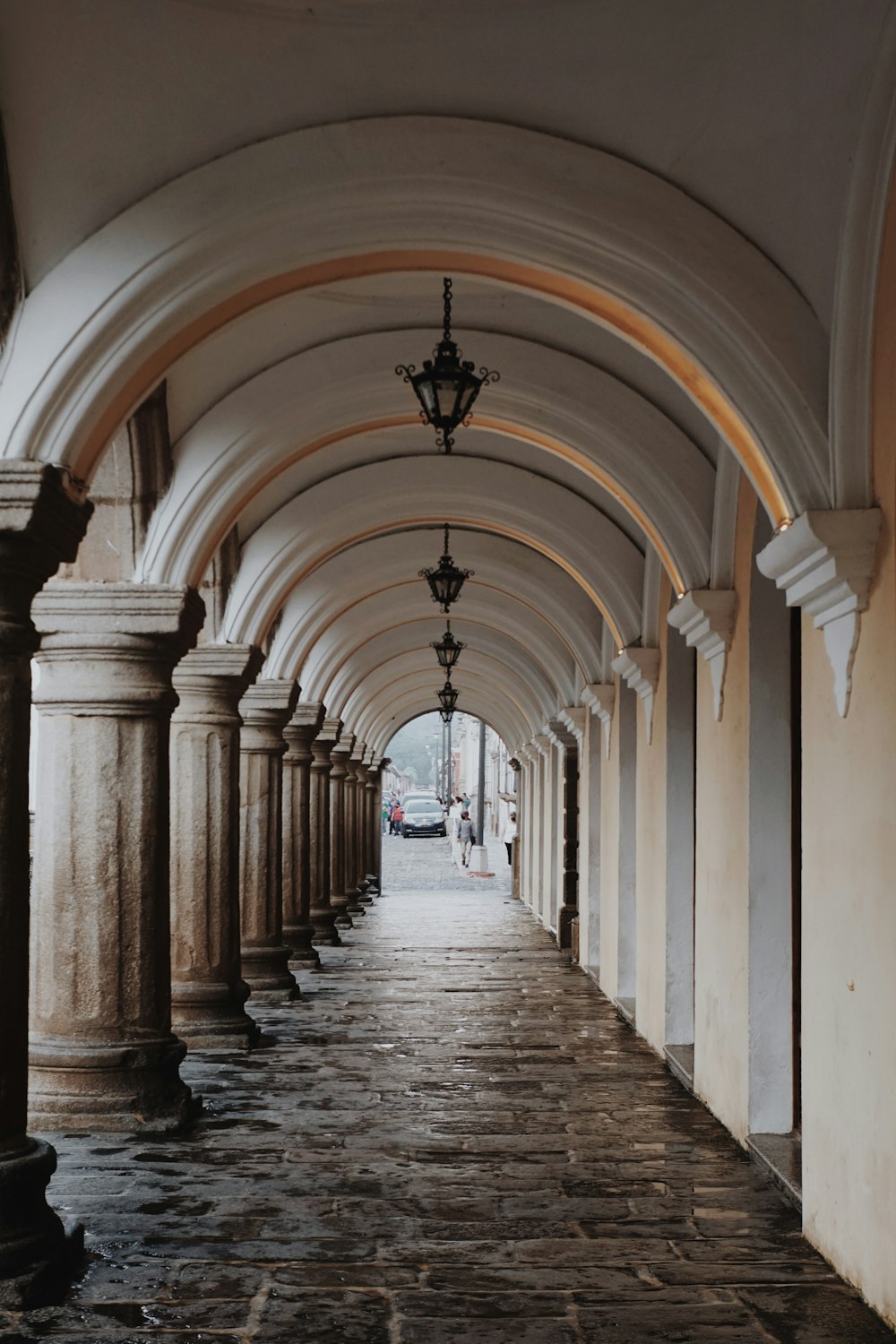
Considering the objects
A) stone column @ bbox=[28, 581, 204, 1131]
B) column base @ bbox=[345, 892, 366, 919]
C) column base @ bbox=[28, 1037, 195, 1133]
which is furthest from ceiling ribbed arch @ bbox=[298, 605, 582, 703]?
column base @ bbox=[28, 1037, 195, 1133]

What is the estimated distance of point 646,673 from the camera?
10.8 m

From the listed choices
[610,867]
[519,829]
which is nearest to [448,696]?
[519,829]

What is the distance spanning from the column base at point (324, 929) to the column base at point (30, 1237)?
42.4ft

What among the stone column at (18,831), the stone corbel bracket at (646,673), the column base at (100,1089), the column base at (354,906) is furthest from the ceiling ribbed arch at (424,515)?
the column base at (354,906)

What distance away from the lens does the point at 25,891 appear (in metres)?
5.21

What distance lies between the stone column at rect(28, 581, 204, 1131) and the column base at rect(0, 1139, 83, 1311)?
2263 mm

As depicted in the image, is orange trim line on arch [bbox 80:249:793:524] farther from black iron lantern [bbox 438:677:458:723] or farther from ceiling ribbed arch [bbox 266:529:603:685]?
black iron lantern [bbox 438:677:458:723]

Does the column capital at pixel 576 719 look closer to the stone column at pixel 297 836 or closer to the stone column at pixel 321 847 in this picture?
the stone column at pixel 297 836

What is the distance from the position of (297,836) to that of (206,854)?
5.04m

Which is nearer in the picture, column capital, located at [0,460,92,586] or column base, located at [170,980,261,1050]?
column capital, located at [0,460,92,586]

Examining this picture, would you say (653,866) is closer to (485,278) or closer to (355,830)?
(485,278)

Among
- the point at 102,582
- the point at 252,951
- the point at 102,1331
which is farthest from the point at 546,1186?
the point at 252,951

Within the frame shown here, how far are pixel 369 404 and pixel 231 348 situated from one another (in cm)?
111

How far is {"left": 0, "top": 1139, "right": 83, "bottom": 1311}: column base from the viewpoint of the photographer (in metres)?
4.74
